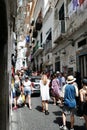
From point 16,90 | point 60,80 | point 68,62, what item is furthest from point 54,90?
point 68,62

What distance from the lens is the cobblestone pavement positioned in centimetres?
1051

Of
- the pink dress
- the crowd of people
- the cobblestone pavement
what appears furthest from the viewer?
the pink dress

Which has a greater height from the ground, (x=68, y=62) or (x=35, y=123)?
(x=68, y=62)

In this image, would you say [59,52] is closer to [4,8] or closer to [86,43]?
[86,43]

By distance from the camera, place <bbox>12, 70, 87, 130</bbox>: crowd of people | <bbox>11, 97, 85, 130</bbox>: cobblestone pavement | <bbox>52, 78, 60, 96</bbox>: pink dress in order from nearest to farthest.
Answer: <bbox>12, 70, 87, 130</bbox>: crowd of people, <bbox>11, 97, 85, 130</bbox>: cobblestone pavement, <bbox>52, 78, 60, 96</bbox>: pink dress

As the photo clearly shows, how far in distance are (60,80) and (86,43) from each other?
355 cm

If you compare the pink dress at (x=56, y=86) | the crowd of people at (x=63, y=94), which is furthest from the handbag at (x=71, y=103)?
the pink dress at (x=56, y=86)

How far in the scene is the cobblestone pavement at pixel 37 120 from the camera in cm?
1051

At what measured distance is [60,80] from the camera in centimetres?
1639

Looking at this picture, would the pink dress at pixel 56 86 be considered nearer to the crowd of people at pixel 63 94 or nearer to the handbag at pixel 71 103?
the crowd of people at pixel 63 94

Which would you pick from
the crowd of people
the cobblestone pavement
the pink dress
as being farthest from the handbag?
the pink dress

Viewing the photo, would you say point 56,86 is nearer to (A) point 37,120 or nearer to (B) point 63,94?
(A) point 37,120

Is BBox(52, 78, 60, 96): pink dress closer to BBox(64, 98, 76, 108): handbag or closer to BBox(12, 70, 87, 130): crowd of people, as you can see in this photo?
BBox(12, 70, 87, 130): crowd of people

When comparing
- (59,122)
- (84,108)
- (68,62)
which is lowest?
(59,122)
